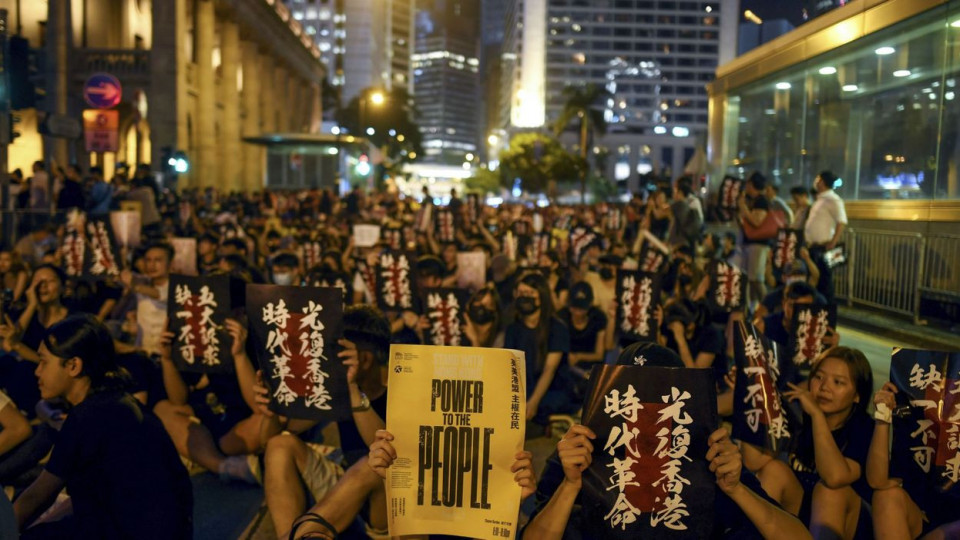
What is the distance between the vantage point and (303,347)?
14.8ft

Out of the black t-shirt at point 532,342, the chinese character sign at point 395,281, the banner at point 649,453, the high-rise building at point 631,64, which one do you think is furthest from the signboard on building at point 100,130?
the high-rise building at point 631,64

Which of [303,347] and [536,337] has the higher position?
[303,347]

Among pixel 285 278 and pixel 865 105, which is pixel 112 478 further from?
pixel 865 105

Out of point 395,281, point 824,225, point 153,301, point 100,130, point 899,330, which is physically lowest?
point 899,330

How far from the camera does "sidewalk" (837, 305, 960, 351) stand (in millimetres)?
8867

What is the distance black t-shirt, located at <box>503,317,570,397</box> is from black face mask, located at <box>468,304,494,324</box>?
178 mm

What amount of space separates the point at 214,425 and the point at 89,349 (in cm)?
236

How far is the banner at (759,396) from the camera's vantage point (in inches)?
163

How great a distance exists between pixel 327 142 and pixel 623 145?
115m

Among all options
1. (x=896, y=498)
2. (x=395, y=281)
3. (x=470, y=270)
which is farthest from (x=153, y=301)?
(x=896, y=498)

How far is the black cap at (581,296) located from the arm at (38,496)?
513cm

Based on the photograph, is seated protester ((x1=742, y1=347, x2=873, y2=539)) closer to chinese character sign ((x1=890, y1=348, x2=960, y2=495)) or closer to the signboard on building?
chinese character sign ((x1=890, y1=348, x2=960, y2=495))

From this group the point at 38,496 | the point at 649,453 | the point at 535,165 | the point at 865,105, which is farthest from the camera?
the point at 535,165

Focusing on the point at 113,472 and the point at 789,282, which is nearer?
the point at 113,472
